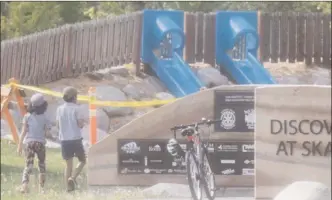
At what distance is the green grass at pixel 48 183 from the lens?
25.4 ft

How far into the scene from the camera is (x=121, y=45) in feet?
56.2

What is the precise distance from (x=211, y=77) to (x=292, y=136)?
13.8 meters

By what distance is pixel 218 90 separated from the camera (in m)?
8.06

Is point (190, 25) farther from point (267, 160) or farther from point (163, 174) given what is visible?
point (267, 160)

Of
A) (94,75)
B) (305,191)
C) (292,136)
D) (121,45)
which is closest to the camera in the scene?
(292,136)

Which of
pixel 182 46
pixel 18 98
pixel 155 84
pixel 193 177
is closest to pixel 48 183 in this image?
pixel 193 177

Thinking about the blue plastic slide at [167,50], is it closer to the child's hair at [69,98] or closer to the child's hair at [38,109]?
the child's hair at [38,109]

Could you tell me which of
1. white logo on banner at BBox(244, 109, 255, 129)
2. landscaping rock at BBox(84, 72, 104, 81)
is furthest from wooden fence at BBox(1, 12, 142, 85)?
white logo on banner at BBox(244, 109, 255, 129)

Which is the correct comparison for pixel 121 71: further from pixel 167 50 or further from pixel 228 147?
pixel 228 147

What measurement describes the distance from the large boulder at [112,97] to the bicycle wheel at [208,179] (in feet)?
24.9

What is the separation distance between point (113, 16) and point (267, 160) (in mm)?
12862

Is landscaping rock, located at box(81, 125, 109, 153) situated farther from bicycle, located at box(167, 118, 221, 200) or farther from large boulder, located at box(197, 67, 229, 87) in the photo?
bicycle, located at box(167, 118, 221, 200)

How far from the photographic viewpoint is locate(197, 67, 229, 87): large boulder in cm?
1708

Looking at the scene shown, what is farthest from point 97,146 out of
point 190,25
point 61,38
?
point 190,25
